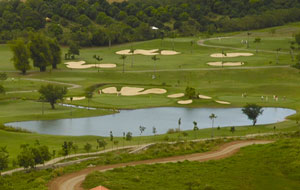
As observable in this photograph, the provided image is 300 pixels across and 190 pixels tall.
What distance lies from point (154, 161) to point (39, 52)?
303 feet

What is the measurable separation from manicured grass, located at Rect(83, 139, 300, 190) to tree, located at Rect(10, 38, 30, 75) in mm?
91684

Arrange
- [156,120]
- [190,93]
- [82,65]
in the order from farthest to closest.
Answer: [82,65] < [190,93] < [156,120]

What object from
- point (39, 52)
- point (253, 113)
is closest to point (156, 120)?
point (253, 113)

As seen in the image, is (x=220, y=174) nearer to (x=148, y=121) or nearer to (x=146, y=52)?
(x=148, y=121)

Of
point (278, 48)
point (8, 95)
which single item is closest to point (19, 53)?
point (8, 95)

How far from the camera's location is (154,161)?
259 feet

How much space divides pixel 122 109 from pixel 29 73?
47061mm

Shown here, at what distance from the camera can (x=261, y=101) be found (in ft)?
437

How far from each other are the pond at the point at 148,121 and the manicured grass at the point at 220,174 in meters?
29.5

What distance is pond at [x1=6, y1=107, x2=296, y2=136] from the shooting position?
10744 cm

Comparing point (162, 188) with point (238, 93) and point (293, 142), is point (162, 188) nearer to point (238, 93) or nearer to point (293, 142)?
point (293, 142)

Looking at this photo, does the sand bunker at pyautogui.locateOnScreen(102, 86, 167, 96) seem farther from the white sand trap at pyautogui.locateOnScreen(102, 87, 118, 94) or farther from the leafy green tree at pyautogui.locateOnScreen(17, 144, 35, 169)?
the leafy green tree at pyautogui.locateOnScreen(17, 144, 35, 169)

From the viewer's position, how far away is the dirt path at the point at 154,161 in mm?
66312

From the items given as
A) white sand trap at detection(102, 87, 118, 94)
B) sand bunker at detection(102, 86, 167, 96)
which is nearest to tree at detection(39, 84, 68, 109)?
white sand trap at detection(102, 87, 118, 94)
